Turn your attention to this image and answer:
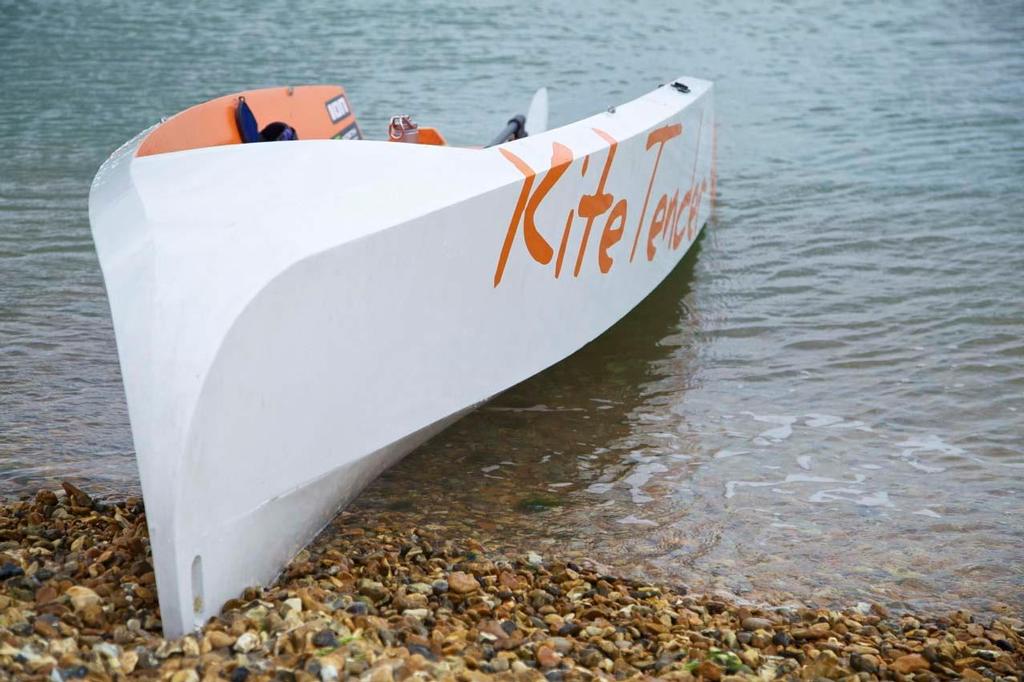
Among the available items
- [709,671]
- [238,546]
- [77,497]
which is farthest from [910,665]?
[77,497]

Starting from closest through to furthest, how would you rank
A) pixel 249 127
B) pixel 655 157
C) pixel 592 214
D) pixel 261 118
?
1. pixel 592 214
2. pixel 655 157
3. pixel 249 127
4. pixel 261 118

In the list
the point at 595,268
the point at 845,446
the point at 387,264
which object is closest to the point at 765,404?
the point at 845,446

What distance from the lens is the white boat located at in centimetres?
260

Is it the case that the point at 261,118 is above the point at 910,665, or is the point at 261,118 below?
above

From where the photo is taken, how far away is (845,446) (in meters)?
4.32

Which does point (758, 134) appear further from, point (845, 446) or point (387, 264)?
point (387, 264)

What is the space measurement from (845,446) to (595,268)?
116 cm

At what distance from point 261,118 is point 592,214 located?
2487 millimetres

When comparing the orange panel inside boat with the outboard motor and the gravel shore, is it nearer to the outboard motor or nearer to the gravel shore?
the outboard motor

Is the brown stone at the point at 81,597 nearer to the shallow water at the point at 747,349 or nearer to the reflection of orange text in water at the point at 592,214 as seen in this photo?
the shallow water at the point at 747,349

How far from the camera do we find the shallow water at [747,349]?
366cm

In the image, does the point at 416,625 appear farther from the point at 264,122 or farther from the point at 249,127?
the point at 264,122

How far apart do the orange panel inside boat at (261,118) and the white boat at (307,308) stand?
0.20 m

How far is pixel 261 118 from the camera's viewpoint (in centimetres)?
601
